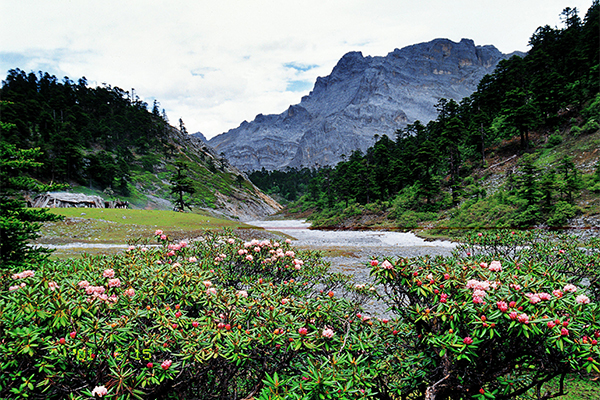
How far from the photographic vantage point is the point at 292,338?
3.09m

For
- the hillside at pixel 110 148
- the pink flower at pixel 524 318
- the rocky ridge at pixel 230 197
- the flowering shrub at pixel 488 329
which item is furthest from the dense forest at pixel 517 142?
the hillside at pixel 110 148

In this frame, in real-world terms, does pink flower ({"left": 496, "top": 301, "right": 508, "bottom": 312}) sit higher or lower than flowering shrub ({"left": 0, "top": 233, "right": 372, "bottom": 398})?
higher

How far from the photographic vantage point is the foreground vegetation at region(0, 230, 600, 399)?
9.06 ft

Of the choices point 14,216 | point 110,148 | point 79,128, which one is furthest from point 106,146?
point 14,216

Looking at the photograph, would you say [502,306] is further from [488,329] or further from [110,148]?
[110,148]

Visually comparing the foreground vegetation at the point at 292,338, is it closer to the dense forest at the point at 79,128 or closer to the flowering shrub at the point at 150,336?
the flowering shrub at the point at 150,336

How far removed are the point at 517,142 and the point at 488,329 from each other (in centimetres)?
5118

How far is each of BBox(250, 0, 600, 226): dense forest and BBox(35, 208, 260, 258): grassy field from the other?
104 ft

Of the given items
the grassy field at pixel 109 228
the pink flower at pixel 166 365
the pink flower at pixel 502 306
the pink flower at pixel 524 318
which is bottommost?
the grassy field at pixel 109 228

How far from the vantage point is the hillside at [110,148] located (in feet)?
186

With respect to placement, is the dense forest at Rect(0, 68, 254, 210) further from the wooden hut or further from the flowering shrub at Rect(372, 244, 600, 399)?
the flowering shrub at Rect(372, 244, 600, 399)

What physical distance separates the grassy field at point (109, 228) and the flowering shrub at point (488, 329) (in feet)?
65.1

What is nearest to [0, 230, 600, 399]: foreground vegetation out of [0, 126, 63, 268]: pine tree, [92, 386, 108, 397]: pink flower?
[92, 386, 108, 397]: pink flower

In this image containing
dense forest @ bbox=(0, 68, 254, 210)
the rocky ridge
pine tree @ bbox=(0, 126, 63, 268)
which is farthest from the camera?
the rocky ridge
